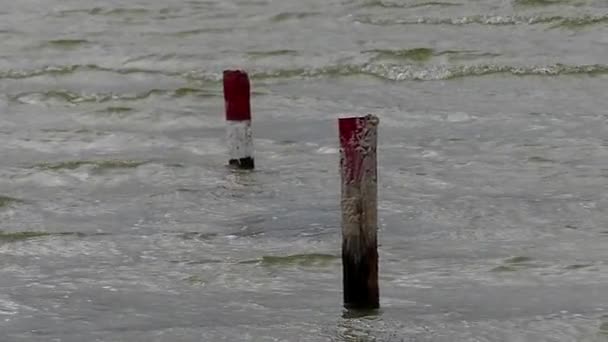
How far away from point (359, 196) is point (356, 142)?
280 millimetres

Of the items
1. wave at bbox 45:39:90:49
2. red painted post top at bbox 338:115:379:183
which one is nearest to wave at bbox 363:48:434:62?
wave at bbox 45:39:90:49

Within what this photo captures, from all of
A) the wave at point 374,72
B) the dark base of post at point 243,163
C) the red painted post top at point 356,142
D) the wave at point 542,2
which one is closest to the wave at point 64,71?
the wave at point 374,72

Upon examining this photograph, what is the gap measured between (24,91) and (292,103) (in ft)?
11.0

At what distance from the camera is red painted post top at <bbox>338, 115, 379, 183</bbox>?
7.64 metres

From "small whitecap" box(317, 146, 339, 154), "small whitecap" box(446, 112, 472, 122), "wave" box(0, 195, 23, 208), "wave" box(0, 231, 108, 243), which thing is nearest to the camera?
"wave" box(0, 231, 108, 243)

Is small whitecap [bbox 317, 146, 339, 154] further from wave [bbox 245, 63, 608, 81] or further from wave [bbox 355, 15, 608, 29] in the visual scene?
wave [bbox 355, 15, 608, 29]

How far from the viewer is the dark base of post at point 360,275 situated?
7.94 metres

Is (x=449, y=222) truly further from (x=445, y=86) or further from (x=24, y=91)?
(x=24, y=91)

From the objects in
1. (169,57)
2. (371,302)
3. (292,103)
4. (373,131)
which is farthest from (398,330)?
(169,57)

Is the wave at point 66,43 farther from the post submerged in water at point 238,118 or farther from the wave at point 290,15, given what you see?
the post submerged in water at point 238,118

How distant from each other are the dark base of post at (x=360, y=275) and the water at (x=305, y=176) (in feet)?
0.36

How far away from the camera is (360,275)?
319 inches

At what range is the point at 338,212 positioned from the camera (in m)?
11.2

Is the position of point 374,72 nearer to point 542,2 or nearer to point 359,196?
point 542,2
